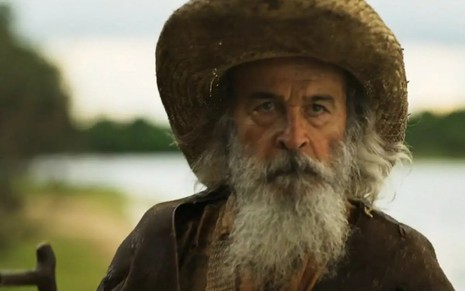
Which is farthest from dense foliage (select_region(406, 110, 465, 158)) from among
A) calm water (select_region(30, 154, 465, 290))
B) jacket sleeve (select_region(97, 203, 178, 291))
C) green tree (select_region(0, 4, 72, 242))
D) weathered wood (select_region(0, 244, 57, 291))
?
green tree (select_region(0, 4, 72, 242))

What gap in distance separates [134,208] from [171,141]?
13133mm

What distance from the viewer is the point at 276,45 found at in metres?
2.19

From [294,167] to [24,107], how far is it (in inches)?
336

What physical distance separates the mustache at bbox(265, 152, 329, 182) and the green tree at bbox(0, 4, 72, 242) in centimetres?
842

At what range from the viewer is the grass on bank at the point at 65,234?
1090 cm

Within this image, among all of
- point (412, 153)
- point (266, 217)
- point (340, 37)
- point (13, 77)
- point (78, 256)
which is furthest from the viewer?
point (78, 256)

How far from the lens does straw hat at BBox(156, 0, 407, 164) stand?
214cm

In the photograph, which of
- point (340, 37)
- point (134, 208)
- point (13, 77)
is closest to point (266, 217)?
point (340, 37)

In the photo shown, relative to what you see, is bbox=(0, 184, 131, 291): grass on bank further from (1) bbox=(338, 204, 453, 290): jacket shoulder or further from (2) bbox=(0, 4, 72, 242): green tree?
(1) bbox=(338, 204, 453, 290): jacket shoulder

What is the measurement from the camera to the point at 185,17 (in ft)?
7.34

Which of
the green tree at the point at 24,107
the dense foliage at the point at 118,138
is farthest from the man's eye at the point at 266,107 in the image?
the green tree at the point at 24,107

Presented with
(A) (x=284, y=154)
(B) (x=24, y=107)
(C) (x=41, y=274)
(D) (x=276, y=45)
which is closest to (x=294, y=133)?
(A) (x=284, y=154)

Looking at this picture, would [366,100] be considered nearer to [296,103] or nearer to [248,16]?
[296,103]

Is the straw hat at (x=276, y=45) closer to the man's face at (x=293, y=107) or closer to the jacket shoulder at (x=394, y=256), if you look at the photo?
the man's face at (x=293, y=107)
